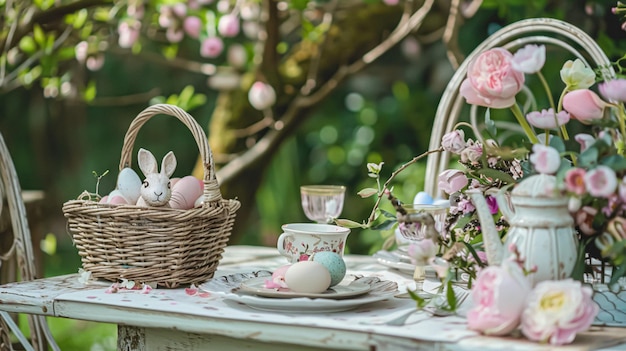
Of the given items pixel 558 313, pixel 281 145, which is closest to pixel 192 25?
pixel 281 145

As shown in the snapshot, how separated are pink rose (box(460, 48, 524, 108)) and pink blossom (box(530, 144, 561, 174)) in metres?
0.11

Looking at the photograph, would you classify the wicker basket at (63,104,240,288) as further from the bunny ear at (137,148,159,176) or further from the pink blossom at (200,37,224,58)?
the pink blossom at (200,37,224,58)

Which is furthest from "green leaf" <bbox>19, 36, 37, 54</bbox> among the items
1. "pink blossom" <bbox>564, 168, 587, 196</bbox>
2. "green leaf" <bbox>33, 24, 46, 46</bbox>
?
"pink blossom" <bbox>564, 168, 587, 196</bbox>

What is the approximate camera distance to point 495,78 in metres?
1.19

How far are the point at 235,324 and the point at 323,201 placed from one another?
2.01ft

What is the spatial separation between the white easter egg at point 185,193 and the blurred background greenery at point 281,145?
5.06 ft

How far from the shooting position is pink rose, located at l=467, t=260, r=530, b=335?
105 centimetres

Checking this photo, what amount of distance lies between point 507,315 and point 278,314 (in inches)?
12.9

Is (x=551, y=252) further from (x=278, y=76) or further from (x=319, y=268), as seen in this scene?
(x=278, y=76)

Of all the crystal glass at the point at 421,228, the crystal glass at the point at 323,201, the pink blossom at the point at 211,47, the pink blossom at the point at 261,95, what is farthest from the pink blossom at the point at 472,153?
the pink blossom at the point at 211,47

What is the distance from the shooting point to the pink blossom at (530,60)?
1.13 m

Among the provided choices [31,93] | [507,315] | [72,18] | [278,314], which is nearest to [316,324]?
[278,314]

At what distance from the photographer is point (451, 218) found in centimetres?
139

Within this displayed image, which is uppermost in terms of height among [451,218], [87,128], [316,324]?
[87,128]
